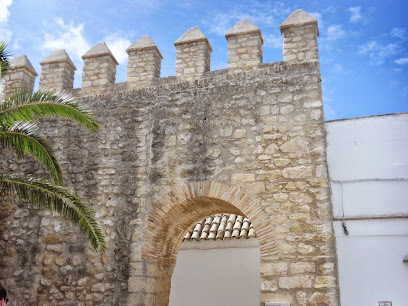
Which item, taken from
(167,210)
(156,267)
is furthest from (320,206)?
(156,267)

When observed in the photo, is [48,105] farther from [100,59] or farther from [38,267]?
[38,267]

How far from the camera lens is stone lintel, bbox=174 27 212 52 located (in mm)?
5798

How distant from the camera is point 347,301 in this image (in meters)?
4.41

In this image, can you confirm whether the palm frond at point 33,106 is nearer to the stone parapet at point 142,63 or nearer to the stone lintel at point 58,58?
the stone parapet at point 142,63

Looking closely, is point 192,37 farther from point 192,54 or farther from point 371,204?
point 371,204

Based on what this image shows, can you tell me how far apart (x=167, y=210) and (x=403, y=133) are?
2951 mm

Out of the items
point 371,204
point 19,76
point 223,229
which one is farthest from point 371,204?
point 19,76

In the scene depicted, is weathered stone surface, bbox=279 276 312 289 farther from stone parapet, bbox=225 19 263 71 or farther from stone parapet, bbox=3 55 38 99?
stone parapet, bbox=3 55 38 99

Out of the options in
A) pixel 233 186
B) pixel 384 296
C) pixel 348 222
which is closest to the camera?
pixel 384 296

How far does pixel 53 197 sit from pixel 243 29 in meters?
3.25

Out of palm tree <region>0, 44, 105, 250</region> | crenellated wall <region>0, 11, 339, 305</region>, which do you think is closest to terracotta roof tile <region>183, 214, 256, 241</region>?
crenellated wall <region>0, 11, 339, 305</region>

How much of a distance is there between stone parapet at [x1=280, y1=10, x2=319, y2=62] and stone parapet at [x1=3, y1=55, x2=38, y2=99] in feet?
12.9

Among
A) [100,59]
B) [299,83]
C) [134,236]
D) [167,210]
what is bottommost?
[134,236]

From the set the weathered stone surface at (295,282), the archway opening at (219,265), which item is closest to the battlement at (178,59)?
the weathered stone surface at (295,282)
